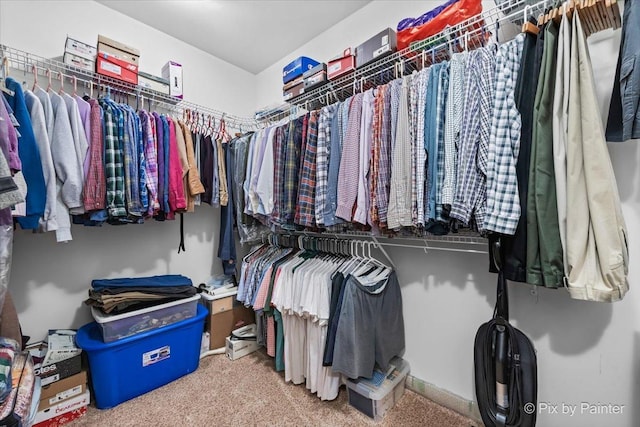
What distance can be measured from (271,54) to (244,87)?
1.48ft

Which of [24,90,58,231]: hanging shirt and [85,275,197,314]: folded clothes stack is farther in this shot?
[85,275,197,314]: folded clothes stack

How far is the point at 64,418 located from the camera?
1.43m

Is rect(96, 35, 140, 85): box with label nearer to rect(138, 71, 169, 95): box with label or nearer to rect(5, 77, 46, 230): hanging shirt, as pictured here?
rect(138, 71, 169, 95): box with label

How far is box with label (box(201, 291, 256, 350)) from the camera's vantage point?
2098 mm

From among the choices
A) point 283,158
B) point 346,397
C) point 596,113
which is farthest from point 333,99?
point 346,397

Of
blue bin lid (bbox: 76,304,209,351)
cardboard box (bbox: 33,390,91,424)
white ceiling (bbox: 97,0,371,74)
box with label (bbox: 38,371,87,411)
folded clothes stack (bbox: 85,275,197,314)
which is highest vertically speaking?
white ceiling (bbox: 97,0,371,74)

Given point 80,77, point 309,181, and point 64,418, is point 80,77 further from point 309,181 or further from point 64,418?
point 64,418

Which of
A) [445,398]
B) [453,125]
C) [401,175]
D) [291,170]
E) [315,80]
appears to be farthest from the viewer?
[315,80]

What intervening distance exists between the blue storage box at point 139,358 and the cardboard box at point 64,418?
2.9 inches

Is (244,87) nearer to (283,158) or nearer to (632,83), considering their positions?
(283,158)

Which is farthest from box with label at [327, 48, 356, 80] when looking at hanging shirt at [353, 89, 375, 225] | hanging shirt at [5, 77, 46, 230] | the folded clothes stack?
the folded clothes stack

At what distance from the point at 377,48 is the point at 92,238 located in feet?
7.14

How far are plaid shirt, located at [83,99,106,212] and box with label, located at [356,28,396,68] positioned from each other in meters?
1.48

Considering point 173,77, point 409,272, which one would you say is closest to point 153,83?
point 173,77
